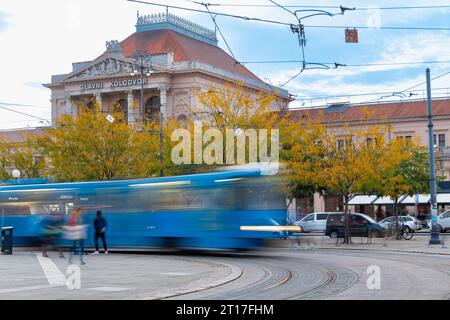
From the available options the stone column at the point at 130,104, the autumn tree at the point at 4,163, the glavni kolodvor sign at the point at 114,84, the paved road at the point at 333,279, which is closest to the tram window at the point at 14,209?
the paved road at the point at 333,279

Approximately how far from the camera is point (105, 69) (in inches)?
3777

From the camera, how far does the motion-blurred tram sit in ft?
89.6

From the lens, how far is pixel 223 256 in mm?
28938

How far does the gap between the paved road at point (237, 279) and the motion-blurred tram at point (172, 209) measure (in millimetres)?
1063

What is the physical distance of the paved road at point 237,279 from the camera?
15.3 metres

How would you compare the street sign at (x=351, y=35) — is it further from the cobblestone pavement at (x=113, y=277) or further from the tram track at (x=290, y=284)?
the cobblestone pavement at (x=113, y=277)

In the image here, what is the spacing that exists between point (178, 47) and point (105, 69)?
9895 millimetres

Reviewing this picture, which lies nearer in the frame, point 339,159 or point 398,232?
point 339,159

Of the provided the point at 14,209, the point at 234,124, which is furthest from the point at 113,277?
the point at 234,124

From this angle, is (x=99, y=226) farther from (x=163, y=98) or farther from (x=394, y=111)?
(x=163, y=98)

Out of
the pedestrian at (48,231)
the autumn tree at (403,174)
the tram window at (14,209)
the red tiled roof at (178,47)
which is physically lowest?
the pedestrian at (48,231)

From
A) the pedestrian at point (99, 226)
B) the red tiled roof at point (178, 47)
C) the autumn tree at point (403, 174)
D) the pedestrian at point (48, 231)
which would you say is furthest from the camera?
the red tiled roof at point (178, 47)
